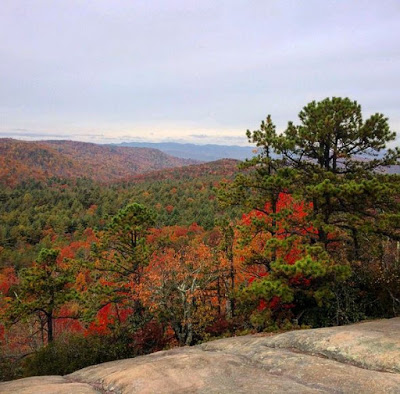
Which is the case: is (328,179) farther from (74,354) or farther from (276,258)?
(74,354)

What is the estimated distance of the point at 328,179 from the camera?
14109 millimetres

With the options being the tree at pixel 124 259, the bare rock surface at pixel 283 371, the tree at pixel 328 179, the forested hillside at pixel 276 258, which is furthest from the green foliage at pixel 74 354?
the tree at pixel 328 179

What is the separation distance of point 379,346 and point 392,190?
7.59 meters

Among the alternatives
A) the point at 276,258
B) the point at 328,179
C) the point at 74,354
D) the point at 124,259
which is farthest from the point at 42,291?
the point at 328,179

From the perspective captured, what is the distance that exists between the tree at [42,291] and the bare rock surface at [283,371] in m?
13.1

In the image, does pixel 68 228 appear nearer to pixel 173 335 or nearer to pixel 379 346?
pixel 173 335

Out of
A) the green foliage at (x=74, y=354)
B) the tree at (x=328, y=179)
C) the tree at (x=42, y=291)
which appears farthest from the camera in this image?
the tree at (x=42, y=291)

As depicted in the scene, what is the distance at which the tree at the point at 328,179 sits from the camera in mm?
14359

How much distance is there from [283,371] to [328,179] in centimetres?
855

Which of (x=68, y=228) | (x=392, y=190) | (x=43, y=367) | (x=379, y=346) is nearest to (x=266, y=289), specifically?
(x=379, y=346)

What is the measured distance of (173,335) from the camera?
79.5ft

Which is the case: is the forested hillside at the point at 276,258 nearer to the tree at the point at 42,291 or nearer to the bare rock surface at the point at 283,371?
the tree at the point at 42,291

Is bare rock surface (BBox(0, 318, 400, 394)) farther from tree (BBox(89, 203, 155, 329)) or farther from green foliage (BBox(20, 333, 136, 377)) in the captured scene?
tree (BBox(89, 203, 155, 329))

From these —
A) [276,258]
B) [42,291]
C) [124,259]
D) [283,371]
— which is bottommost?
[42,291]
